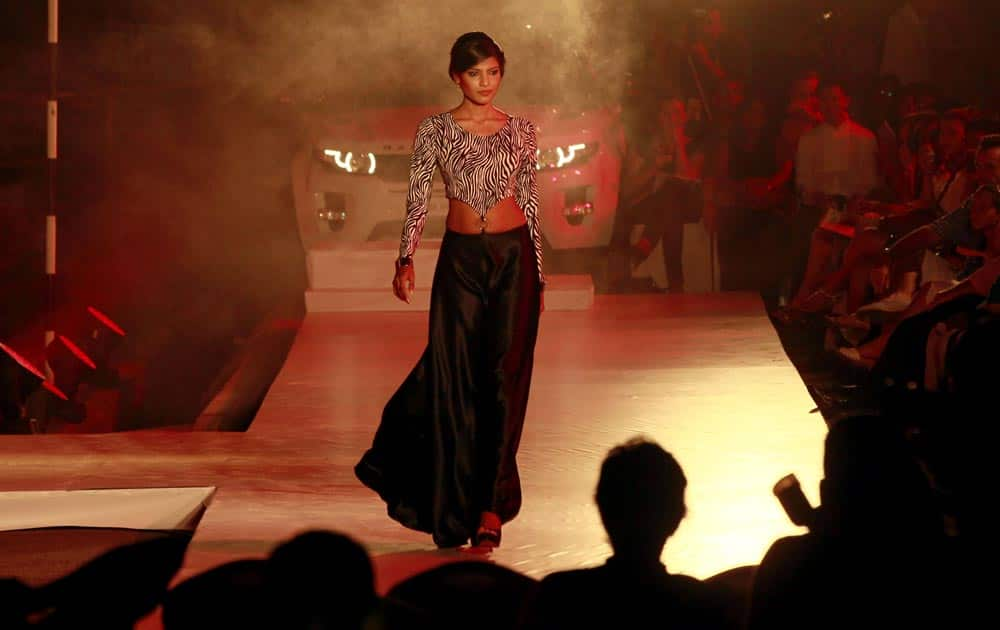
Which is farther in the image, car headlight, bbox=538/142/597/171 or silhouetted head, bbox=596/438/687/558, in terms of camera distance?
car headlight, bbox=538/142/597/171

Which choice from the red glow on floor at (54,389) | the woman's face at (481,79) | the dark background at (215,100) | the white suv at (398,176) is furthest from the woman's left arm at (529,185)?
the dark background at (215,100)

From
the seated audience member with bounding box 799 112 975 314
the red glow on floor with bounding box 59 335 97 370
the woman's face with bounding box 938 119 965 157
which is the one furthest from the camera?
the red glow on floor with bounding box 59 335 97 370

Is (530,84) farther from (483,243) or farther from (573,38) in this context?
(483,243)

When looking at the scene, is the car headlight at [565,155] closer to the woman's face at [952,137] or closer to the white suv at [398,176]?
the white suv at [398,176]

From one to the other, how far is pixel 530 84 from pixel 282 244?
8.59 ft

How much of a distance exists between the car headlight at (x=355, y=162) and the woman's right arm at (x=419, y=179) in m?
4.83

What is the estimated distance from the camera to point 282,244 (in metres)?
12.1

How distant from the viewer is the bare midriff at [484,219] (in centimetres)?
499

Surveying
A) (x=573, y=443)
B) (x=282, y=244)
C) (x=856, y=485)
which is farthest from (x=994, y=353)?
(x=282, y=244)

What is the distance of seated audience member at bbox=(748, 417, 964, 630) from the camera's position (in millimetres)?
2709

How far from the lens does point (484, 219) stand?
4.99 m

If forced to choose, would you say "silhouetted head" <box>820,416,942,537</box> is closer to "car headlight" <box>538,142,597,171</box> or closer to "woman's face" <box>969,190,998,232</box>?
"woman's face" <box>969,190,998,232</box>

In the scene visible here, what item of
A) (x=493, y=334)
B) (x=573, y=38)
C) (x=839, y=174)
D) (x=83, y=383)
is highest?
(x=573, y=38)

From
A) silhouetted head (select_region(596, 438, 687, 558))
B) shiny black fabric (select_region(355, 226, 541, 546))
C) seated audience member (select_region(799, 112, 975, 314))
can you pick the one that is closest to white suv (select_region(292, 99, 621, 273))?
seated audience member (select_region(799, 112, 975, 314))
